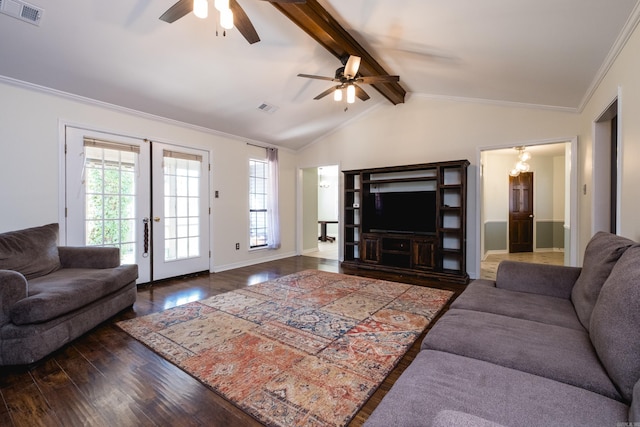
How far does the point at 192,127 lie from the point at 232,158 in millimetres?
895

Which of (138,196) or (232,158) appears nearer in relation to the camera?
(138,196)

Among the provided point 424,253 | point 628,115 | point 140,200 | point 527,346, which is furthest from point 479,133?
point 140,200

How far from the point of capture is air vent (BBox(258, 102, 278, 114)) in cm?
453

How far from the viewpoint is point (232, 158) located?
17.7 ft

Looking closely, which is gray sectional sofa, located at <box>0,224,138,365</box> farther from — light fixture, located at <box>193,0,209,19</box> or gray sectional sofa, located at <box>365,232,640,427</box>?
gray sectional sofa, located at <box>365,232,640,427</box>

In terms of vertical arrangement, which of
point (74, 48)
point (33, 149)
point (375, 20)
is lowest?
point (33, 149)

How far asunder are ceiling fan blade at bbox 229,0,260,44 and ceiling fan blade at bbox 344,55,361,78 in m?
1.05

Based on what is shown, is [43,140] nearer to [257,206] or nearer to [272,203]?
[257,206]

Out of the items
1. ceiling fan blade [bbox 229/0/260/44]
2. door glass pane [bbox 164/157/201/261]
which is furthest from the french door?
ceiling fan blade [bbox 229/0/260/44]

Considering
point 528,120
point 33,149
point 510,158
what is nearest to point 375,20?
point 528,120

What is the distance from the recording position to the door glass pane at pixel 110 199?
3.71 metres

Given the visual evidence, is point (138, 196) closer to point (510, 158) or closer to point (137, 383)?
point (137, 383)

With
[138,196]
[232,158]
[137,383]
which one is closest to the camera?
[137,383]

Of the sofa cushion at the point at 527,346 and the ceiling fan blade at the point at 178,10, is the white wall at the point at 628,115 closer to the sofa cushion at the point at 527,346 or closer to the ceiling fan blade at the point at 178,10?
the sofa cushion at the point at 527,346
